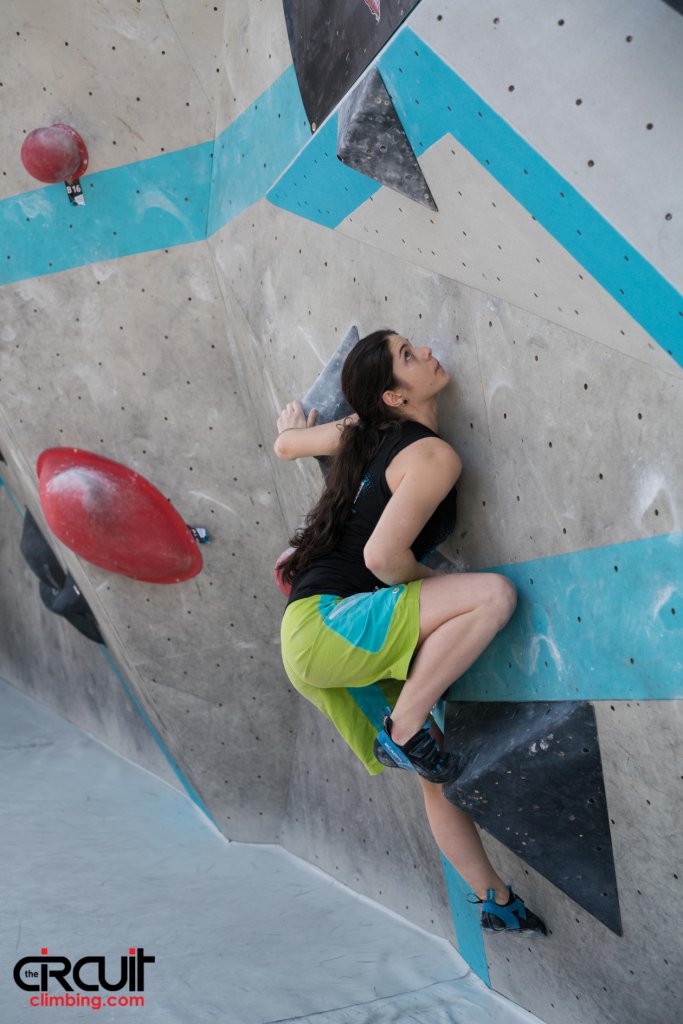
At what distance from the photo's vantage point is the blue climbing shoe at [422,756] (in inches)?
82.0

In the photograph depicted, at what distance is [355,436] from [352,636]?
42 cm

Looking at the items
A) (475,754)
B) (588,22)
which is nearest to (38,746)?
(475,754)

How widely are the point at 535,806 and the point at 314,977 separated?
0.93m

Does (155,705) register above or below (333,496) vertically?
below

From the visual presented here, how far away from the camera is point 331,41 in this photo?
221cm

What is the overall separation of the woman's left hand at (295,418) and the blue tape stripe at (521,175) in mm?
562

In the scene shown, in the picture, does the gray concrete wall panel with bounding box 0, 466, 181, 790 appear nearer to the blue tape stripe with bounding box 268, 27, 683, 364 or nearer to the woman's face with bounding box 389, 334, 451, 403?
the woman's face with bounding box 389, 334, 451, 403

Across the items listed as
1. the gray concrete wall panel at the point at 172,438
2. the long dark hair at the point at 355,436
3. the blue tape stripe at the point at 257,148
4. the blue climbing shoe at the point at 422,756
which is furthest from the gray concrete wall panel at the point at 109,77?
the blue climbing shoe at the point at 422,756

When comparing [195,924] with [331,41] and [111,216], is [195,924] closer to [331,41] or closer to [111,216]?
[111,216]

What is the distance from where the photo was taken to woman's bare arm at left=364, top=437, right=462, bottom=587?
200 centimetres


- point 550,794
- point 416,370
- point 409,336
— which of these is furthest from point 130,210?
point 550,794

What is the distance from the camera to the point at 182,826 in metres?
3.67

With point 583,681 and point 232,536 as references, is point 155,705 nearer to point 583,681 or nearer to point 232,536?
point 232,536

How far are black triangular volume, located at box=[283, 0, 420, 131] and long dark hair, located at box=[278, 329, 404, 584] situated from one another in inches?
21.9
